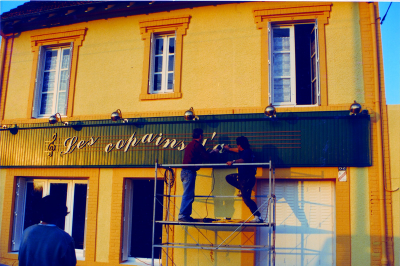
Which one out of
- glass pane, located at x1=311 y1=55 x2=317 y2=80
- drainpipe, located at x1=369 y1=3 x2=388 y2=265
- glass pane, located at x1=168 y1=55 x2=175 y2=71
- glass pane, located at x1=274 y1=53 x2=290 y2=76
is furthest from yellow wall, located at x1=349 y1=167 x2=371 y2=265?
glass pane, located at x1=168 y1=55 x2=175 y2=71

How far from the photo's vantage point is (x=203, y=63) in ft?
28.5

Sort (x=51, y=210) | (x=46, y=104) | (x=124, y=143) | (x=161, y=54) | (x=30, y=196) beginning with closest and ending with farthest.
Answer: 1. (x=51, y=210)
2. (x=124, y=143)
3. (x=161, y=54)
4. (x=30, y=196)
5. (x=46, y=104)

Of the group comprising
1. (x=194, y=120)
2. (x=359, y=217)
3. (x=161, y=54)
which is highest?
(x=161, y=54)

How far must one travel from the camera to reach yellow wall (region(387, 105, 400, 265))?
7.14 metres

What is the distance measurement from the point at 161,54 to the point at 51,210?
583 centimetres

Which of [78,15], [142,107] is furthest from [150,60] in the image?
[78,15]

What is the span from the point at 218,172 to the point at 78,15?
5381 millimetres

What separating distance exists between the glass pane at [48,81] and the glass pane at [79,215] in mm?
2772

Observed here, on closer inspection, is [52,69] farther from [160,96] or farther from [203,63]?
[203,63]

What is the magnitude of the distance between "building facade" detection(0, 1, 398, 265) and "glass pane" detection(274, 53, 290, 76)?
0.02 m

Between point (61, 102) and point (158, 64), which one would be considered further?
point (61, 102)

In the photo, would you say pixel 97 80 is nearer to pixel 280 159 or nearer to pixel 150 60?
pixel 150 60

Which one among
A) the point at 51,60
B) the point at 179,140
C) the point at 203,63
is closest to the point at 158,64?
the point at 203,63

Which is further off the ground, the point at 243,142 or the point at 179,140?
the point at 179,140
